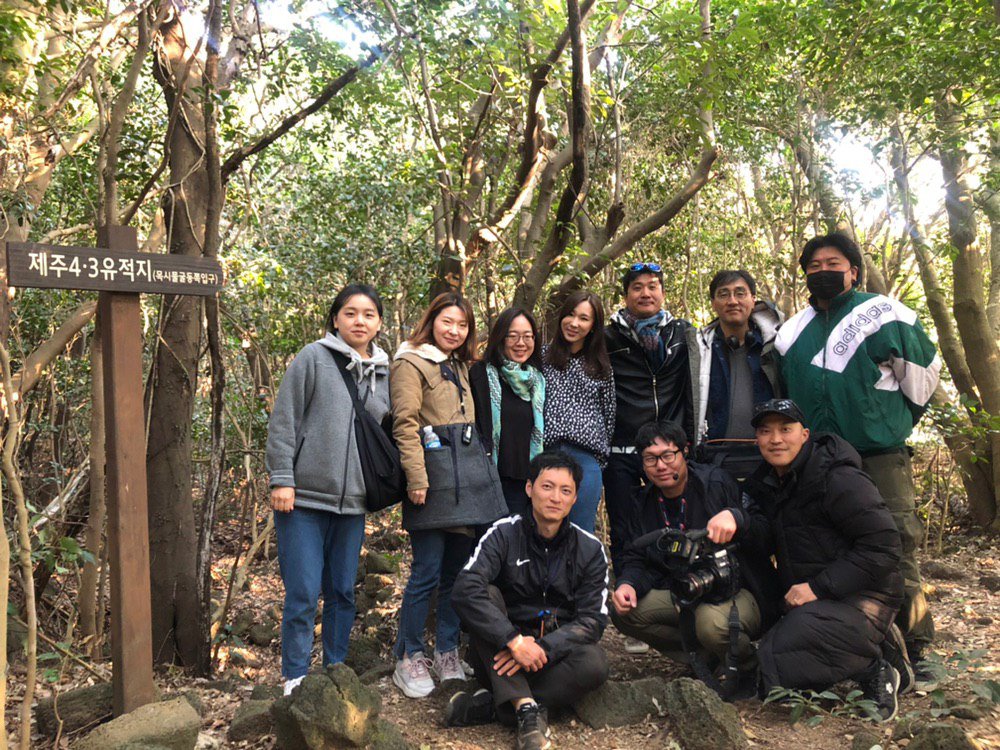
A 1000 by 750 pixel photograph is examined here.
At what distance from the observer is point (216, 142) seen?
15.6 feet

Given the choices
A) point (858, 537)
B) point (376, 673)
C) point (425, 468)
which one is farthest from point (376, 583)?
point (858, 537)

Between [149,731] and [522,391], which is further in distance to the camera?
[522,391]

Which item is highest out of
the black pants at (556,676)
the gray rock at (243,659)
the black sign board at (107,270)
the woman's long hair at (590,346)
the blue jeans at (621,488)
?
the black sign board at (107,270)

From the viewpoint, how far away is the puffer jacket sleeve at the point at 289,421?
379cm

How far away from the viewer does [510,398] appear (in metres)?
4.45

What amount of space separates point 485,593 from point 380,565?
12.9 feet

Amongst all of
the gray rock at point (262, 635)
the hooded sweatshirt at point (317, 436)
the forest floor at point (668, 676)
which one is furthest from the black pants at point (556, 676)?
the gray rock at point (262, 635)

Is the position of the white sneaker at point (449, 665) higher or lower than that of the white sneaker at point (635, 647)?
higher

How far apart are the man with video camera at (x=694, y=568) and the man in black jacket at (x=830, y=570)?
184mm

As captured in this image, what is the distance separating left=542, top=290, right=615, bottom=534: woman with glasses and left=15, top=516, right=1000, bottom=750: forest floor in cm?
112

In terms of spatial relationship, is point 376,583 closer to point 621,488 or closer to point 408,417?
point 621,488

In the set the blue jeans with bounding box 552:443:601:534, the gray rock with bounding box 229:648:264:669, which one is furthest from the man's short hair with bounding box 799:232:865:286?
the gray rock with bounding box 229:648:264:669

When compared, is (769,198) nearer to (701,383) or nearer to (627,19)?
(627,19)

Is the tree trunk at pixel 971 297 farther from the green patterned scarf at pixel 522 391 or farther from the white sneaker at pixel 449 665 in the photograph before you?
the white sneaker at pixel 449 665
